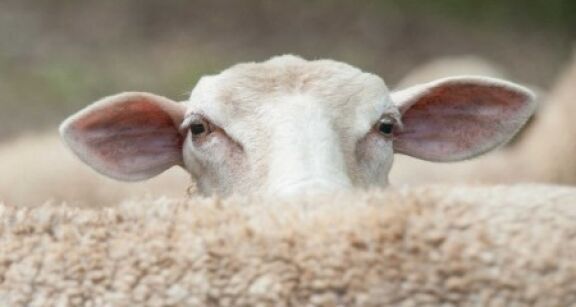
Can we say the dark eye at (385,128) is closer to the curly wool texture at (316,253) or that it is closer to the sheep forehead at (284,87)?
the sheep forehead at (284,87)

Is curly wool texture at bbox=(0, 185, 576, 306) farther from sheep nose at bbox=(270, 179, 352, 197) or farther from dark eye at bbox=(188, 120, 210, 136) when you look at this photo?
dark eye at bbox=(188, 120, 210, 136)

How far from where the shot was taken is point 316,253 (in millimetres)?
2408

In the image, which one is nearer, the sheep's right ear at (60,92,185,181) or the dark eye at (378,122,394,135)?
the dark eye at (378,122,394,135)

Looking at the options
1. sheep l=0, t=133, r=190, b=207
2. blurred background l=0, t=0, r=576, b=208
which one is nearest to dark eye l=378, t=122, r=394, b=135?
sheep l=0, t=133, r=190, b=207

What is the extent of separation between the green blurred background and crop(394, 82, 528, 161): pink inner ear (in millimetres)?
7744

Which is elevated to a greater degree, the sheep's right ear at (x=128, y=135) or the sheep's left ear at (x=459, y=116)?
the sheep's left ear at (x=459, y=116)

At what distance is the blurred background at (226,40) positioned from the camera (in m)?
13.2

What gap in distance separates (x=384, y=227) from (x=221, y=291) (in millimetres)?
302

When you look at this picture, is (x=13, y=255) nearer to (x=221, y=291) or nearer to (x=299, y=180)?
(x=221, y=291)

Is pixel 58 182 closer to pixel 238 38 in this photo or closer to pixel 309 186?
pixel 309 186

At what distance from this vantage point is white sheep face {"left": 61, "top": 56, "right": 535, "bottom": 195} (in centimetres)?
448

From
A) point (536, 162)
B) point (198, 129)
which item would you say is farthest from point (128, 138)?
point (536, 162)

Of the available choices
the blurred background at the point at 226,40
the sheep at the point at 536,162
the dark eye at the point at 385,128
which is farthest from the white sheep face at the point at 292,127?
the blurred background at the point at 226,40

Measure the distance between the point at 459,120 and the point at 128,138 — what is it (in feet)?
4.13
